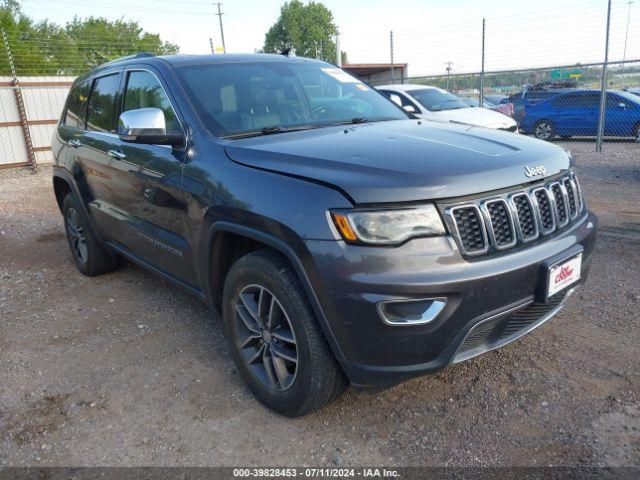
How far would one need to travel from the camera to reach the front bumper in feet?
6.82

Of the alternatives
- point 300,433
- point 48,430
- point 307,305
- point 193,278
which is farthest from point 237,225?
point 48,430

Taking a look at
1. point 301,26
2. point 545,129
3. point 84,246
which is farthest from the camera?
point 301,26

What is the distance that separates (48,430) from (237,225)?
1448 mm

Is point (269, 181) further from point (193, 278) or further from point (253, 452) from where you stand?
point (253, 452)

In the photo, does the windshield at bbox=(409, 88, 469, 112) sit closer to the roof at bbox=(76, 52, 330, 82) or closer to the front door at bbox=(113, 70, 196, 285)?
the roof at bbox=(76, 52, 330, 82)

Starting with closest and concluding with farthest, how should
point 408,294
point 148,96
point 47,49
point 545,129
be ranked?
point 408,294 → point 148,96 → point 545,129 → point 47,49

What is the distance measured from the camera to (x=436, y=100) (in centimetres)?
1020

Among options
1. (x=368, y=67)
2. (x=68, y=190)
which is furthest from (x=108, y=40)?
(x=68, y=190)

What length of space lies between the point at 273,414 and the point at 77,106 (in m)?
3.47

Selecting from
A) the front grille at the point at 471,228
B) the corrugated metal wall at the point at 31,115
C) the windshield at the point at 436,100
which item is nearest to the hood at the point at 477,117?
the windshield at the point at 436,100

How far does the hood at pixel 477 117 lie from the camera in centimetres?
933

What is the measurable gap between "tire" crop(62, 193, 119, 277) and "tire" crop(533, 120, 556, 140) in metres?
12.3

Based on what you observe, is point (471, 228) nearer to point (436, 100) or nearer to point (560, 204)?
point (560, 204)

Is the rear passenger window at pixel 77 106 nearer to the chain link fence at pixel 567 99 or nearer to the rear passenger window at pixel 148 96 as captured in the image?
the rear passenger window at pixel 148 96
